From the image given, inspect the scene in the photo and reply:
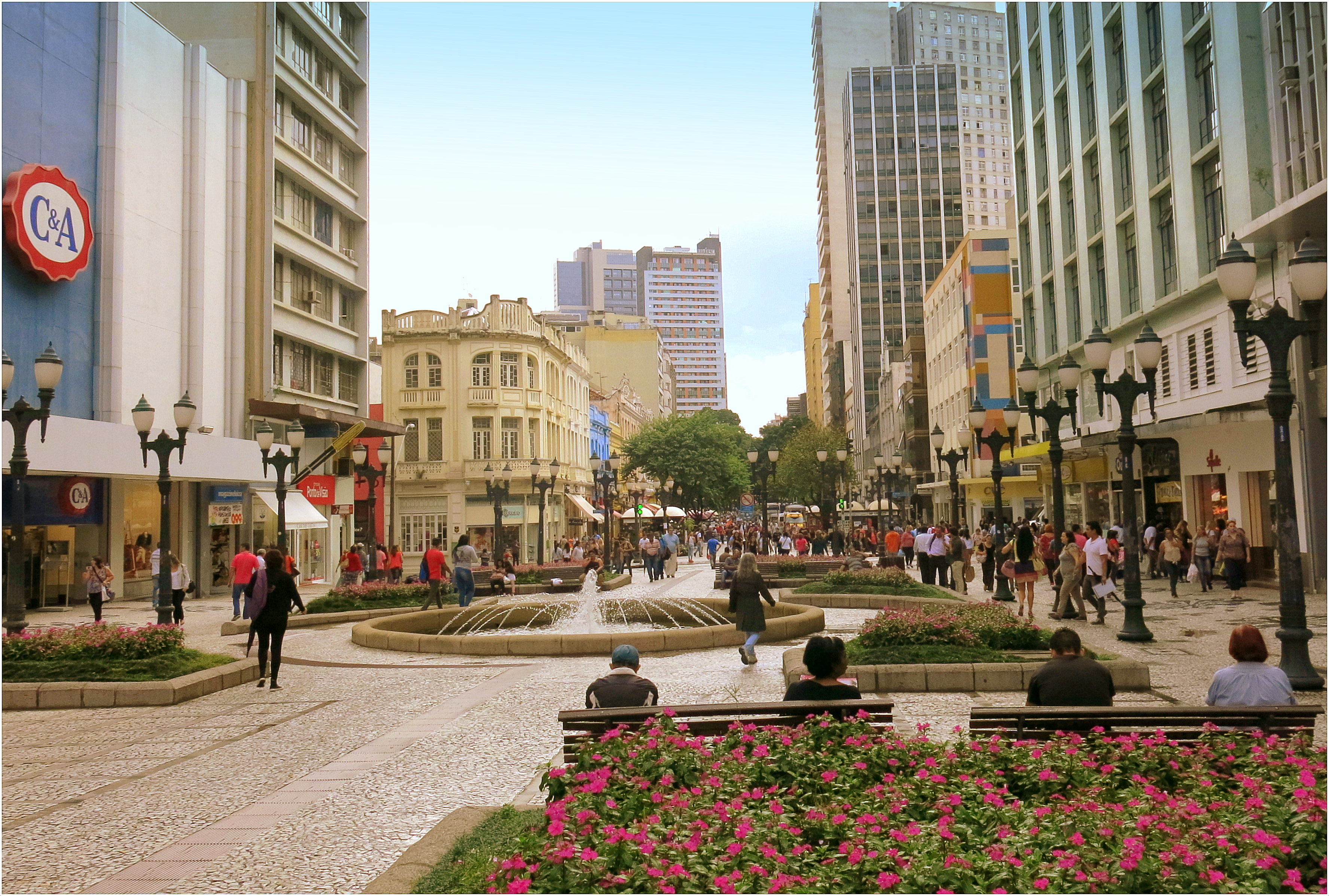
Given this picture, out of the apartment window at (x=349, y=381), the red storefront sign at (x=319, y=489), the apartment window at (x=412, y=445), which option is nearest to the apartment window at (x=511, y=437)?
the apartment window at (x=412, y=445)

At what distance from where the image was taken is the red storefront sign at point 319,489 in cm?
4153

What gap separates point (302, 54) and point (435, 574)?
99.4ft

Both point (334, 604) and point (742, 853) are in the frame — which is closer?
point (742, 853)

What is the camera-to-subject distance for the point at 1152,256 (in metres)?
29.5

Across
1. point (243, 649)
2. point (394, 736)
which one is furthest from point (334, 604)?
point (394, 736)

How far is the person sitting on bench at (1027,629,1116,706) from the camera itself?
693cm

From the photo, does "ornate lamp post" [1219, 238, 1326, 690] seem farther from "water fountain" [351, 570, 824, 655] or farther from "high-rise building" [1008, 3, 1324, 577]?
"high-rise building" [1008, 3, 1324, 577]

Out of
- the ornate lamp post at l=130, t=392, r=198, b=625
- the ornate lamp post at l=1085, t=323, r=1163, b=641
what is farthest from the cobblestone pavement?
the ornate lamp post at l=130, t=392, r=198, b=625

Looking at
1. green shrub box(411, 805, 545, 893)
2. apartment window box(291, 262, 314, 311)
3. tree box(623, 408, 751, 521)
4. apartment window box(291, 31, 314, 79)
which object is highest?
apartment window box(291, 31, 314, 79)

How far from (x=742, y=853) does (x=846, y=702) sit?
2573mm

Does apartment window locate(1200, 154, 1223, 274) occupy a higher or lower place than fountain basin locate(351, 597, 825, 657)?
higher

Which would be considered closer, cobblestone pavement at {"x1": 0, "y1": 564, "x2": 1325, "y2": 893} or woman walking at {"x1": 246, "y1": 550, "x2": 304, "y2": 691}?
cobblestone pavement at {"x1": 0, "y1": 564, "x2": 1325, "y2": 893}

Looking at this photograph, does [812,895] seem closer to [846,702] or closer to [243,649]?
[846,702]

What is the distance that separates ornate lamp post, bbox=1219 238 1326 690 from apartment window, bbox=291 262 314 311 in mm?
37639
